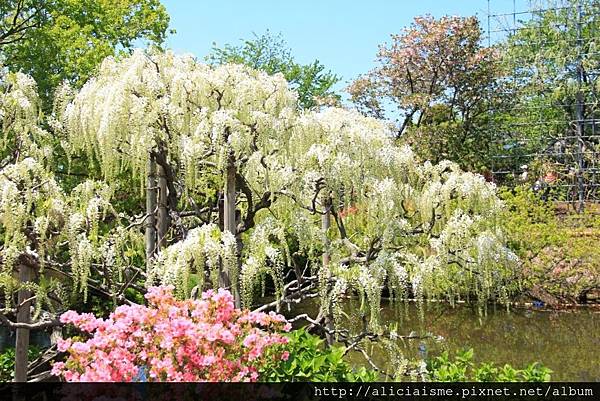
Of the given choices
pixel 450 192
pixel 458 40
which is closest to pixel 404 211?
pixel 450 192

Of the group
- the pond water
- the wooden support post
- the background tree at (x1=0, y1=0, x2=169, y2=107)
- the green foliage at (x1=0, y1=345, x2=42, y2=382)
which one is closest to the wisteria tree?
the wooden support post

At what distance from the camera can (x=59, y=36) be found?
10.1 metres

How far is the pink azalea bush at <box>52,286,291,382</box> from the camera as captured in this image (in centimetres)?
259

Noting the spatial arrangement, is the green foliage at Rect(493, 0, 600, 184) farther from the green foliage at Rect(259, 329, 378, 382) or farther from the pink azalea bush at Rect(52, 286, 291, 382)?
the pink azalea bush at Rect(52, 286, 291, 382)

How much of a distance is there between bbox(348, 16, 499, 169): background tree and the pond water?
558cm

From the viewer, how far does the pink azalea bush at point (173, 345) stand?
8.48ft

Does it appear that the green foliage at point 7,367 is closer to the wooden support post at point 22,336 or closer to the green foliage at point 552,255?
the wooden support post at point 22,336

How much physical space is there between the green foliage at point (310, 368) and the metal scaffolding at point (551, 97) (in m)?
13.5

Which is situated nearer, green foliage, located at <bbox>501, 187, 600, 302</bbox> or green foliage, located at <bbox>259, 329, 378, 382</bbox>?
green foliage, located at <bbox>259, 329, 378, 382</bbox>

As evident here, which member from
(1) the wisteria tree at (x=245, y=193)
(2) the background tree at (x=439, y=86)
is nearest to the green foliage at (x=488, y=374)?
(1) the wisteria tree at (x=245, y=193)

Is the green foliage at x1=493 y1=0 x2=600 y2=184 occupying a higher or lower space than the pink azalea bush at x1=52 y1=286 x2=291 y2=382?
higher

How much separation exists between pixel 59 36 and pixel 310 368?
8.68 metres

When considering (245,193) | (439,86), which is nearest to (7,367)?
(245,193)

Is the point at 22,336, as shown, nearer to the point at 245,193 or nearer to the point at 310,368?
the point at 245,193
